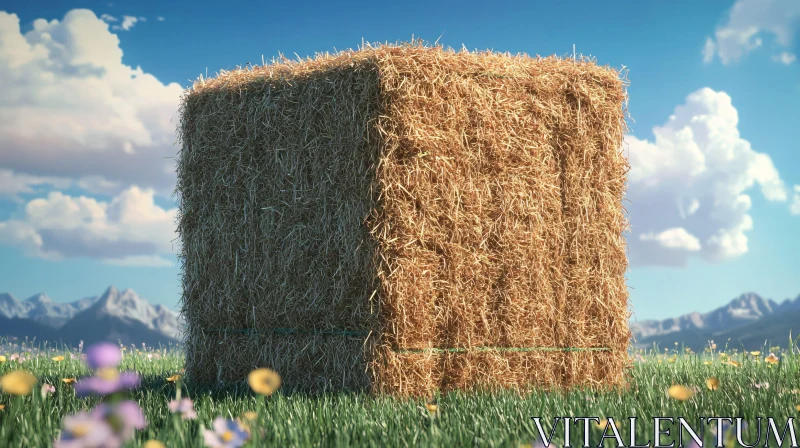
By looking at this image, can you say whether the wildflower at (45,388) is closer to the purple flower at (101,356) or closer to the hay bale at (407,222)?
the purple flower at (101,356)

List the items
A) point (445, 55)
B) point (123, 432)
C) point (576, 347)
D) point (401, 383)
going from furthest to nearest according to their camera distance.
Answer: point (576, 347) → point (445, 55) → point (401, 383) → point (123, 432)

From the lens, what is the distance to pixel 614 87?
20.2 feet

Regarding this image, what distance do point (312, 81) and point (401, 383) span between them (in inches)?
89.9

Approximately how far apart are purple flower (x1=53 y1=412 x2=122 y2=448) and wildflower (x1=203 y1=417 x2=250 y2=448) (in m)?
0.39

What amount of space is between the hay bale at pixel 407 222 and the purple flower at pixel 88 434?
3.14 m

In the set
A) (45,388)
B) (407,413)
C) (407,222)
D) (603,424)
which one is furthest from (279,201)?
(603,424)

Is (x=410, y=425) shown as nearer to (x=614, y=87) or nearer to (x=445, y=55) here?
(x=445, y=55)

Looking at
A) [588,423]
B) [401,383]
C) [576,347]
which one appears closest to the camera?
[588,423]

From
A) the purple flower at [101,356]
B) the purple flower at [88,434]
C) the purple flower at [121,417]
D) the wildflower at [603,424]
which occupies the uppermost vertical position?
the purple flower at [101,356]

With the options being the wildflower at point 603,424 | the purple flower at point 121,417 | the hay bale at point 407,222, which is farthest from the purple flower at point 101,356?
the hay bale at point 407,222

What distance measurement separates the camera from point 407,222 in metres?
4.84

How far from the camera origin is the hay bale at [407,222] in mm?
4891

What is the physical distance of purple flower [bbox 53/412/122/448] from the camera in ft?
5.42

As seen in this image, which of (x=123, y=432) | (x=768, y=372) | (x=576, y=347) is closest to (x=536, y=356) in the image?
(x=576, y=347)
